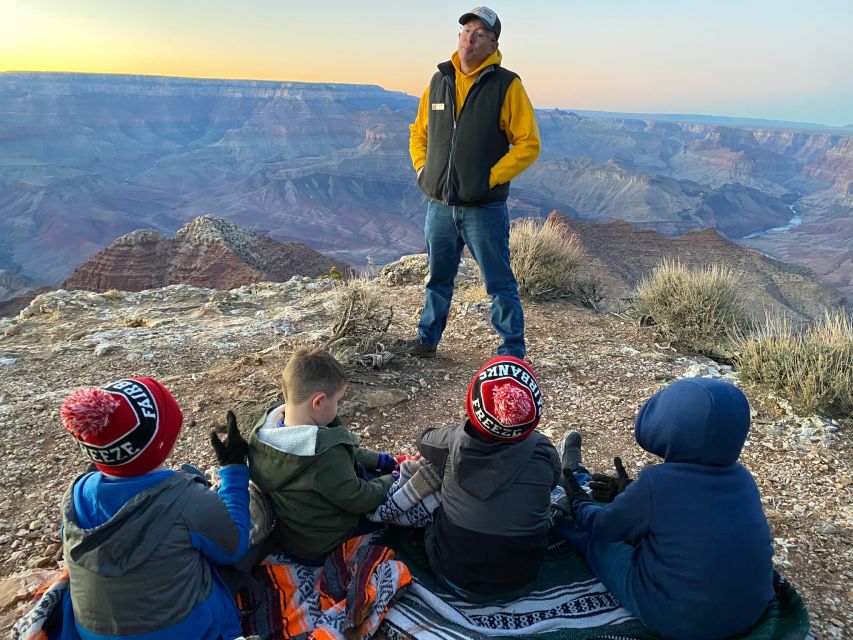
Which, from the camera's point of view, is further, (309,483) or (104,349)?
(104,349)

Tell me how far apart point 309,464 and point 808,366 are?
3.97m

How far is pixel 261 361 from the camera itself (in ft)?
15.0

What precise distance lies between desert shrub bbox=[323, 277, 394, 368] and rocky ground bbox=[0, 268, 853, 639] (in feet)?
0.46

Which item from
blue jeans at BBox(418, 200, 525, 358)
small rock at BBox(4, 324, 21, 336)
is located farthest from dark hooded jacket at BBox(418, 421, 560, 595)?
small rock at BBox(4, 324, 21, 336)

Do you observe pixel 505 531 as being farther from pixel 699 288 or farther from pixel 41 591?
pixel 699 288

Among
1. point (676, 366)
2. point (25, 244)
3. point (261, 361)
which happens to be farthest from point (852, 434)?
point (25, 244)

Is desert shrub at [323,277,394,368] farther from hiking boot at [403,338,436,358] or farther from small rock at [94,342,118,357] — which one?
small rock at [94,342,118,357]

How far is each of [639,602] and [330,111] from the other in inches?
6358

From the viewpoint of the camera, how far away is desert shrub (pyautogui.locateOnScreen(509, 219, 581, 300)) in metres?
7.01

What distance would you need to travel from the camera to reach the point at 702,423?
1863mm

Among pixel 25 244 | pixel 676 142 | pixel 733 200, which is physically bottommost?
pixel 25 244

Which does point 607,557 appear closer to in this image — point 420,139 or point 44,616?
point 44,616

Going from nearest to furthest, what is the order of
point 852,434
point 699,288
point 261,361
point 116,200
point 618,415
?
1. point 852,434
2. point 618,415
3. point 261,361
4. point 699,288
5. point 116,200

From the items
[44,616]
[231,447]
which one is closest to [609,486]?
[231,447]
